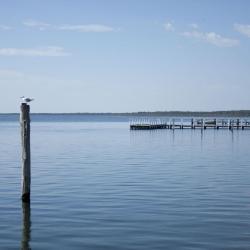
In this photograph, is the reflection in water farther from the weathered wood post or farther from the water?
the weathered wood post

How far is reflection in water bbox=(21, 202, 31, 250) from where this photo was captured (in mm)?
14311

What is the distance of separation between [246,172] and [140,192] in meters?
10.1

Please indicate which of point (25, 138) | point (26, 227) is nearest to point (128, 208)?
point (26, 227)

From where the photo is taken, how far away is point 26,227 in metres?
16.2

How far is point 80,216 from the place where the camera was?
57.3 feet

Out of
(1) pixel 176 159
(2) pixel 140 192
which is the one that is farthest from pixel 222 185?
(1) pixel 176 159

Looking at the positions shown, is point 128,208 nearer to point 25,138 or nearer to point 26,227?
point 26,227

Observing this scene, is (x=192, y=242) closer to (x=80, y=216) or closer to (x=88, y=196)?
→ (x=80, y=216)

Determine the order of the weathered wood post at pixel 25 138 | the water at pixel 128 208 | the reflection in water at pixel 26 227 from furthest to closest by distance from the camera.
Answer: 1. the weathered wood post at pixel 25 138
2. the water at pixel 128 208
3. the reflection in water at pixel 26 227

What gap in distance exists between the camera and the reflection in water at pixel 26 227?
14311 millimetres

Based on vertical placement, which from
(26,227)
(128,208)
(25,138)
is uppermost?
(25,138)

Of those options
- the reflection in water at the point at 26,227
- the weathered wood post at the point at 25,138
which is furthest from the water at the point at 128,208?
the weathered wood post at the point at 25,138

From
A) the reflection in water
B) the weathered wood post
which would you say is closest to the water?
the reflection in water

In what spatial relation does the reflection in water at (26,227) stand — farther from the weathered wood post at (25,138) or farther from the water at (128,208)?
the weathered wood post at (25,138)
